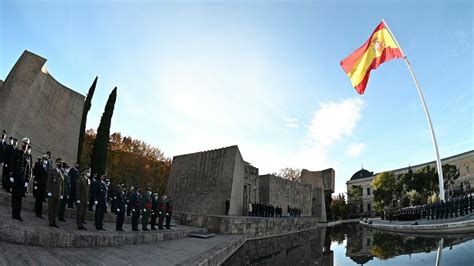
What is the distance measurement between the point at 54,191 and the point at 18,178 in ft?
2.64

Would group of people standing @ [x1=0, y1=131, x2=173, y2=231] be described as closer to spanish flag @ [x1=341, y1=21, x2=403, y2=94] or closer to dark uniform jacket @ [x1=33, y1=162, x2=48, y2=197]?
dark uniform jacket @ [x1=33, y1=162, x2=48, y2=197]

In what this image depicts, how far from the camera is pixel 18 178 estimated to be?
6.71 meters

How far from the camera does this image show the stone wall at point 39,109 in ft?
40.1

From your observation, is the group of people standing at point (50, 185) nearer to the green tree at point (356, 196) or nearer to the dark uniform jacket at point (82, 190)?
the dark uniform jacket at point (82, 190)

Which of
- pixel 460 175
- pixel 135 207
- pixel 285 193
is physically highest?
pixel 460 175

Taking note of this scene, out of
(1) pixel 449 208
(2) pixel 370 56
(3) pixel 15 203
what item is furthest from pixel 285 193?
(3) pixel 15 203

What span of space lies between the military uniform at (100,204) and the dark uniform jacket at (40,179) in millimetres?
1344

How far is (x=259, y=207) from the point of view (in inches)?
957

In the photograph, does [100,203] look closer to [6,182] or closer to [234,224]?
[6,182]

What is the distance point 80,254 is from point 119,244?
7.12 ft

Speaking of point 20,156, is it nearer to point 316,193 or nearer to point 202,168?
point 202,168

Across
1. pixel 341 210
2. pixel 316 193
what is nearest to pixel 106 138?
pixel 316 193

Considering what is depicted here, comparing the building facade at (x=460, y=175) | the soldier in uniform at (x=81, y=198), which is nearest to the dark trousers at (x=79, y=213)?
the soldier in uniform at (x=81, y=198)

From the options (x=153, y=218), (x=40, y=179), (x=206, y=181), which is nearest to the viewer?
(x=40, y=179)
